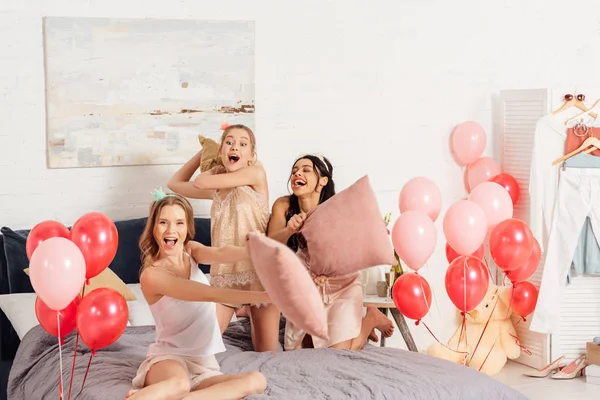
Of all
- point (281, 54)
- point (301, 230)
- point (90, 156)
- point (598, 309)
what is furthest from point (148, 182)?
point (598, 309)

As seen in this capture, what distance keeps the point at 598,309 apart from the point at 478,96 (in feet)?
4.59

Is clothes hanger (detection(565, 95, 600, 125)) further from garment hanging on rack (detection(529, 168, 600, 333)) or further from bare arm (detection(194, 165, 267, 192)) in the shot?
bare arm (detection(194, 165, 267, 192))

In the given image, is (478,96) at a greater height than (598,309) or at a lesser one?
greater

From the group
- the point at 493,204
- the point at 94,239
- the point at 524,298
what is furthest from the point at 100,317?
the point at 524,298

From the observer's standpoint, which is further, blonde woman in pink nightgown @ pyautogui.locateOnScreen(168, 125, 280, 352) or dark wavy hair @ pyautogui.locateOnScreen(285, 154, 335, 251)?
dark wavy hair @ pyautogui.locateOnScreen(285, 154, 335, 251)

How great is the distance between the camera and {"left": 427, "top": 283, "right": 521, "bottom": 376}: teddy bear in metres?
4.89

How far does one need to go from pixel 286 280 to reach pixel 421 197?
1.92 metres

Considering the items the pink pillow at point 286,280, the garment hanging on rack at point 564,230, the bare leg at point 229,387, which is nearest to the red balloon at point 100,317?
the bare leg at point 229,387

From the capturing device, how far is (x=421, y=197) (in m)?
4.34

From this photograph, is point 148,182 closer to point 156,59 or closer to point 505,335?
point 156,59

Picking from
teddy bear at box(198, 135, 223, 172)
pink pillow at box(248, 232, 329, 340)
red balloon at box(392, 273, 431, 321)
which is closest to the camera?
pink pillow at box(248, 232, 329, 340)

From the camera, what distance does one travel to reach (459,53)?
5246mm

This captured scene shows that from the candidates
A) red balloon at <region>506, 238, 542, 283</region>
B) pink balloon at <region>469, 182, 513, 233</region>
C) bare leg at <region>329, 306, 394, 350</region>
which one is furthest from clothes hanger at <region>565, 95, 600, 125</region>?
bare leg at <region>329, 306, 394, 350</region>

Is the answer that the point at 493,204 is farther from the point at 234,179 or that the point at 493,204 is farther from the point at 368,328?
the point at 234,179
